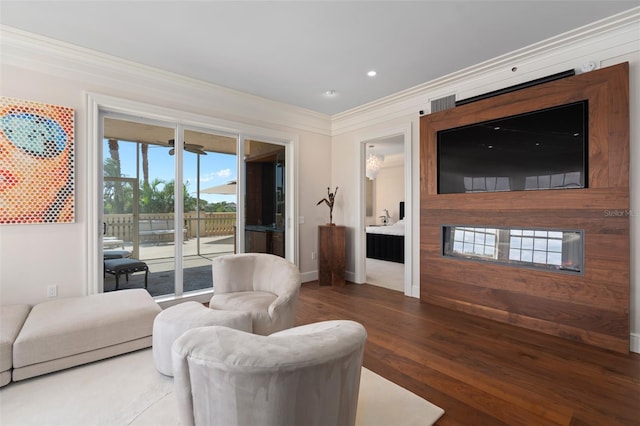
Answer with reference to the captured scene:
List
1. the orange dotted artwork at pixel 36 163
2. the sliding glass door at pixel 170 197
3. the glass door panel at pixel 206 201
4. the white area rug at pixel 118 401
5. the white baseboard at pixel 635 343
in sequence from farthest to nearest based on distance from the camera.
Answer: the glass door panel at pixel 206 201
the sliding glass door at pixel 170 197
the orange dotted artwork at pixel 36 163
the white baseboard at pixel 635 343
the white area rug at pixel 118 401

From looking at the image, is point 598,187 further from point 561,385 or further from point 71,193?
point 71,193

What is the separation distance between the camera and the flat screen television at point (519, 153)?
2.79m

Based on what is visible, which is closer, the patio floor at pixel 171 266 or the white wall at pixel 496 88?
the white wall at pixel 496 88

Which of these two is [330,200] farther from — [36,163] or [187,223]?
[36,163]

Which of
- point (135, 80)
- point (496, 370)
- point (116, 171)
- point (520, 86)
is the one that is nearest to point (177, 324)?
point (116, 171)

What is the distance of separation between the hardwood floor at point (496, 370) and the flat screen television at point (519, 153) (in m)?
1.52

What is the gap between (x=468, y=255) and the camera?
11.7ft

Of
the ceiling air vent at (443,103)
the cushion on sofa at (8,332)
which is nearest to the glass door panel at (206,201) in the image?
the cushion on sofa at (8,332)

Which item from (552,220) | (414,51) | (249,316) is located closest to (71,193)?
(249,316)

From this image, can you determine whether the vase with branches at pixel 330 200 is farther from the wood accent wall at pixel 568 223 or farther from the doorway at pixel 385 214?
the wood accent wall at pixel 568 223

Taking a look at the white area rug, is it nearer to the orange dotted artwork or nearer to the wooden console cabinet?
the orange dotted artwork

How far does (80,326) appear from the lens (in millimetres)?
2250

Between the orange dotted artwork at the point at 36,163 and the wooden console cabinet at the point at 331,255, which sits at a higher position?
the orange dotted artwork at the point at 36,163

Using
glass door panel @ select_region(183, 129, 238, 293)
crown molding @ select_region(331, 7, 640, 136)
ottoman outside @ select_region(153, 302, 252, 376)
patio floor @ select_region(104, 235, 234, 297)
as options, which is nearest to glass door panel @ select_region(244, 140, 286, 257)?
glass door panel @ select_region(183, 129, 238, 293)
